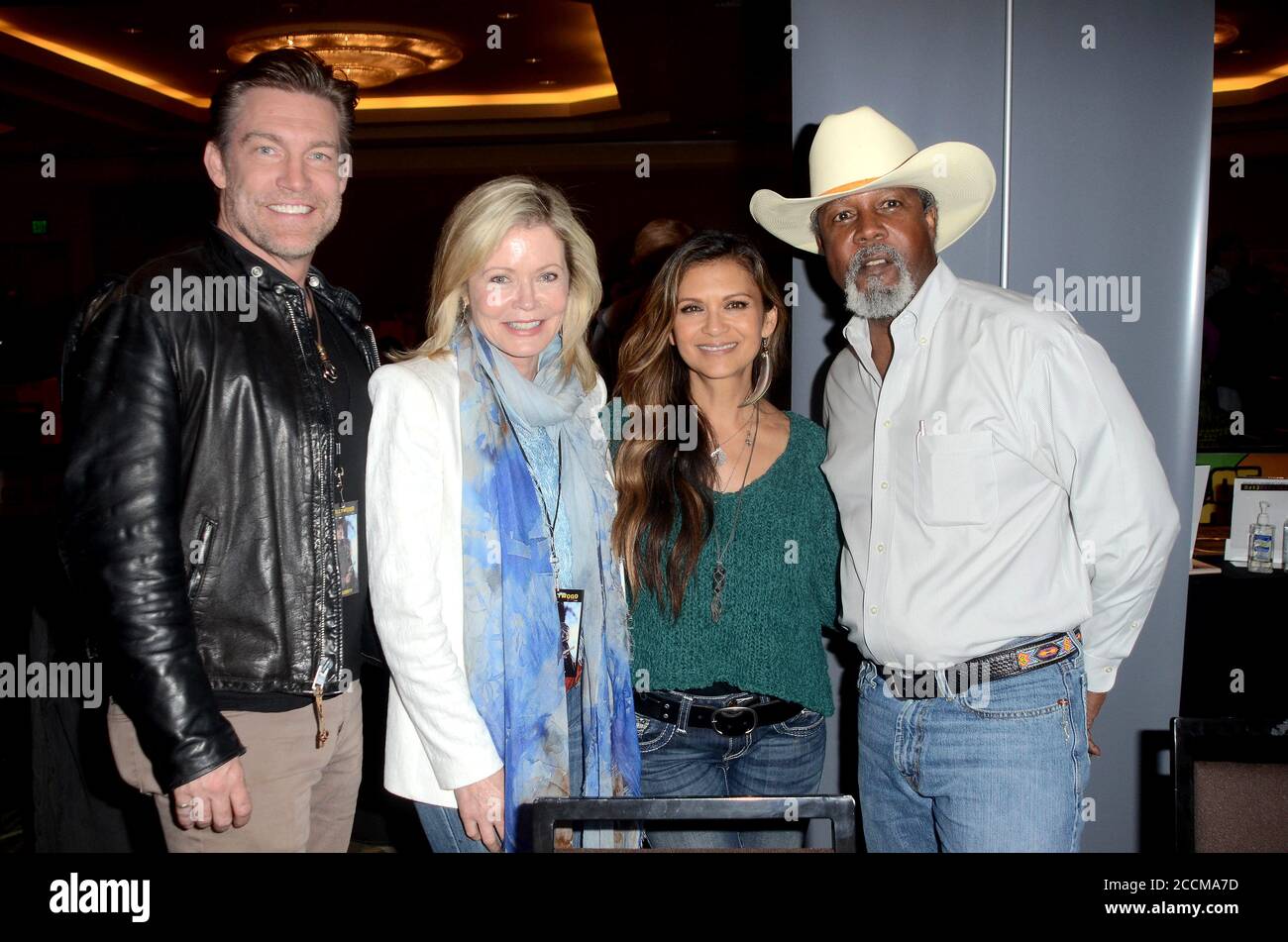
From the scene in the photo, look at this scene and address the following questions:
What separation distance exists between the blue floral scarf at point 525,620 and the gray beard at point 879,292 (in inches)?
26.3

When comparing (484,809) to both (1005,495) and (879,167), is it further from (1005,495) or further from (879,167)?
(879,167)

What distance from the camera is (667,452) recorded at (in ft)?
7.57

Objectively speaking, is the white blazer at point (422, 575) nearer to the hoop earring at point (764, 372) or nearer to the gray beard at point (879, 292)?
the hoop earring at point (764, 372)

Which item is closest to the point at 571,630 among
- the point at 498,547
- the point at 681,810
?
the point at 498,547

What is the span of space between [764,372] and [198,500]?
1.31 meters

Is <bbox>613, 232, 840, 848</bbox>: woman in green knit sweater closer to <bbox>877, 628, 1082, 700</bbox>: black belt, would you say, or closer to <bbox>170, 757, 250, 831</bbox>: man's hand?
<bbox>877, 628, 1082, 700</bbox>: black belt

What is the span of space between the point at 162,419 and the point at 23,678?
216 centimetres

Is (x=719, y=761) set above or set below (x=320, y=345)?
below

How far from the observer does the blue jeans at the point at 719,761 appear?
2158 mm

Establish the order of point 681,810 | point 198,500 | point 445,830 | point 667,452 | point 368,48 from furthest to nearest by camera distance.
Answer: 1. point 368,48
2. point 667,452
3. point 445,830
4. point 198,500
5. point 681,810

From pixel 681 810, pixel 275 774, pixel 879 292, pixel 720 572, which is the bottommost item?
pixel 275 774

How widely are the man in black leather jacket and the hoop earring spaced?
0.93 meters
